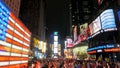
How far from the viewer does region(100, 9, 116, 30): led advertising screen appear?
33.4 metres

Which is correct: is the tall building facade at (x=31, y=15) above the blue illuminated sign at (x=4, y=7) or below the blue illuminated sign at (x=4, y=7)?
above

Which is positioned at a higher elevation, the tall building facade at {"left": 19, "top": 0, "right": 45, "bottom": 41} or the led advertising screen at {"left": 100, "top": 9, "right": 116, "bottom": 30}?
the tall building facade at {"left": 19, "top": 0, "right": 45, "bottom": 41}

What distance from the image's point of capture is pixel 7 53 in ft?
26.3

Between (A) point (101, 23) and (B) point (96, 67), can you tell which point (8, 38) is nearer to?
(B) point (96, 67)

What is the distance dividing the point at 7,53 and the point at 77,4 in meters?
126

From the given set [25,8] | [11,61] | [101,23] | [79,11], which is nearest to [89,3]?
[79,11]

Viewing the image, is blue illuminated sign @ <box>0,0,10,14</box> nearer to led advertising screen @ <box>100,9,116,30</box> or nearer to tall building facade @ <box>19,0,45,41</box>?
led advertising screen @ <box>100,9,116,30</box>

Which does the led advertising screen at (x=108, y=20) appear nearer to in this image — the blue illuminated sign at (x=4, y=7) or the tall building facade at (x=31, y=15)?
the blue illuminated sign at (x=4, y=7)

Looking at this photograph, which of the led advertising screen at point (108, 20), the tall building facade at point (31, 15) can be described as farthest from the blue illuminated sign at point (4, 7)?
A: the tall building facade at point (31, 15)

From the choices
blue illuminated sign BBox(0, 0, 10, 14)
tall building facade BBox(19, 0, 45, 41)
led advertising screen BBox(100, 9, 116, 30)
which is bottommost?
blue illuminated sign BBox(0, 0, 10, 14)

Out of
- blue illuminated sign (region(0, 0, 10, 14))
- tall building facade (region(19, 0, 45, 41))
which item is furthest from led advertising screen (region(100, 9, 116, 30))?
tall building facade (region(19, 0, 45, 41))

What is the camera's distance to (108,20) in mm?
34250

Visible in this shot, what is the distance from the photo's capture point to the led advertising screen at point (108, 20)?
110ft

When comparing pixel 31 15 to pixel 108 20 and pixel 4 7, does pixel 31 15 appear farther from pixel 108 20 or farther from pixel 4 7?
pixel 4 7
